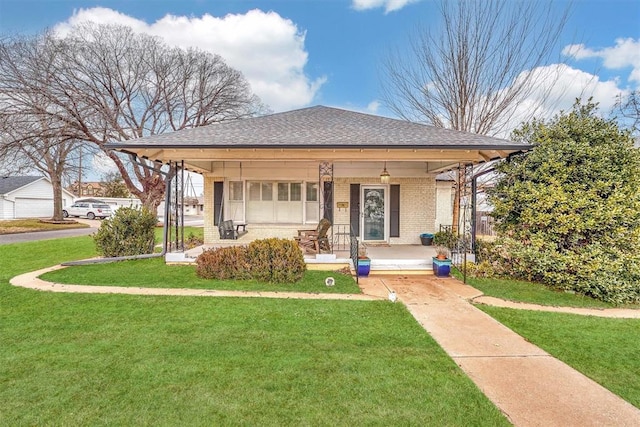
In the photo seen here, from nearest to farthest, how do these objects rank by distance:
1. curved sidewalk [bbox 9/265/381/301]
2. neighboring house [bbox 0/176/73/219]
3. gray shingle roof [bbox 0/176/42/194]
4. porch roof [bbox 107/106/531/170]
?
curved sidewalk [bbox 9/265/381/301]
porch roof [bbox 107/106/531/170]
neighboring house [bbox 0/176/73/219]
gray shingle roof [bbox 0/176/42/194]

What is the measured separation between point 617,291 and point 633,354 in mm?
2969

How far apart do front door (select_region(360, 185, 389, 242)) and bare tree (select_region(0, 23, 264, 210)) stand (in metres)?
13.3

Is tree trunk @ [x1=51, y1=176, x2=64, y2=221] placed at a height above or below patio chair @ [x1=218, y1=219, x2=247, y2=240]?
above

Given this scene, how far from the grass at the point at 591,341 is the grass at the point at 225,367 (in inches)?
59.5

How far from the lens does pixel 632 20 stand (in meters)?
13.7

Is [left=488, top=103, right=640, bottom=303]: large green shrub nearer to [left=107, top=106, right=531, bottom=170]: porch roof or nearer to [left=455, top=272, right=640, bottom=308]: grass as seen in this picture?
[left=455, top=272, right=640, bottom=308]: grass

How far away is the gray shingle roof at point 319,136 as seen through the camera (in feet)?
26.8

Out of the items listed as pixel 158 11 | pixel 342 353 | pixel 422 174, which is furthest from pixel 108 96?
pixel 342 353

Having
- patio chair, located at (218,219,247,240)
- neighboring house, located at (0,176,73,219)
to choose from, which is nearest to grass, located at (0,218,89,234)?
neighboring house, located at (0,176,73,219)

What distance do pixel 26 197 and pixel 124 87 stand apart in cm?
1874

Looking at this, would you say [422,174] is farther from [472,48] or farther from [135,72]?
[135,72]

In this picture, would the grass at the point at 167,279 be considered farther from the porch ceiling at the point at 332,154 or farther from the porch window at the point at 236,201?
the porch window at the point at 236,201

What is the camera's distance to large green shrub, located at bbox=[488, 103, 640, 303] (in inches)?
267

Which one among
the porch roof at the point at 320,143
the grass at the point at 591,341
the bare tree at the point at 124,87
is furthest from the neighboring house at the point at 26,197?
the grass at the point at 591,341
